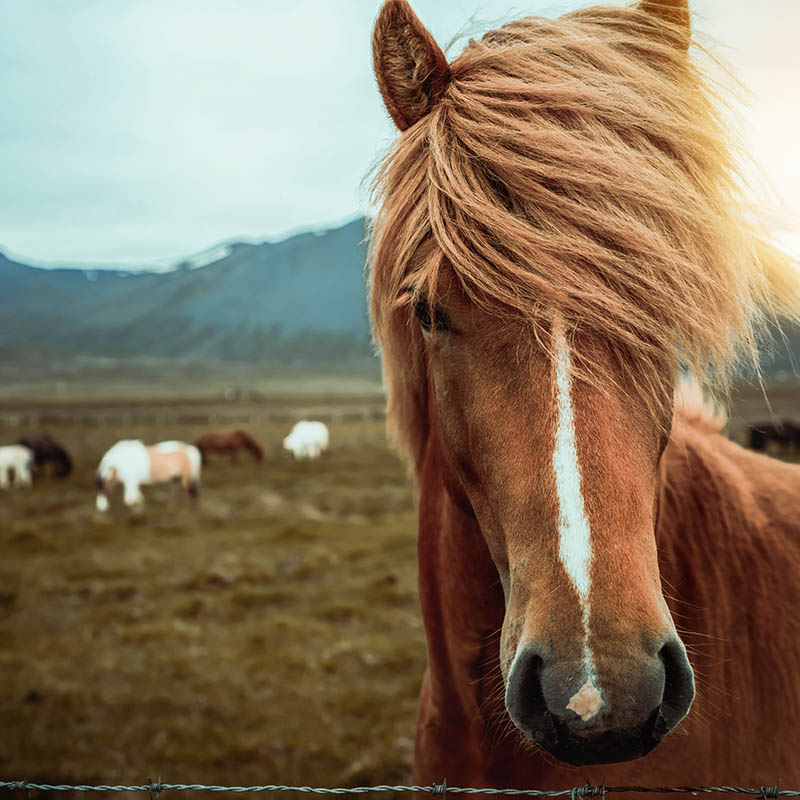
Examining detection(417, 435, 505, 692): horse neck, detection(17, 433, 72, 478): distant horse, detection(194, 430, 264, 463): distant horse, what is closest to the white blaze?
detection(417, 435, 505, 692): horse neck

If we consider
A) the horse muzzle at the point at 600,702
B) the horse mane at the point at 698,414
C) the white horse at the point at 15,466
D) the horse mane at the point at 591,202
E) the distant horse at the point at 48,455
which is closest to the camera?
the horse muzzle at the point at 600,702

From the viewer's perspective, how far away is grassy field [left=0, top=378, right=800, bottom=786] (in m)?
5.19

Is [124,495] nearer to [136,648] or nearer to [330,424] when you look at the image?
[136,648]

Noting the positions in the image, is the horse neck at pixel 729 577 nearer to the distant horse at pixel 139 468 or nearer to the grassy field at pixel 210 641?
the grassy field at pixel 210 641

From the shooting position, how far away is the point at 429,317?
1505mm

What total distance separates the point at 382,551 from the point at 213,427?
28.3m

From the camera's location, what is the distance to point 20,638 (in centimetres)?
771

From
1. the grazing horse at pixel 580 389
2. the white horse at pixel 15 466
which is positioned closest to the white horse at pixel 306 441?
the white horse at pixel 15 466

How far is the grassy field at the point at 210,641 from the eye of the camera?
519 centimetres

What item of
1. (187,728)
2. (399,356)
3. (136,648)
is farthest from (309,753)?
(399,356)

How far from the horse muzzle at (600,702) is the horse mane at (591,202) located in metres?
0.55

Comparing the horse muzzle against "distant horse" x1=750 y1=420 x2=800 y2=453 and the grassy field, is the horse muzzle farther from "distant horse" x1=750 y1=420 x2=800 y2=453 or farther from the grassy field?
"distant horse" x1=750 y1=420 x2=800 y2=453

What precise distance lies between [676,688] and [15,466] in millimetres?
20328

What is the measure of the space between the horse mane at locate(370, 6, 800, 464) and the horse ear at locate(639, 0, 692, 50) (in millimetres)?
16
